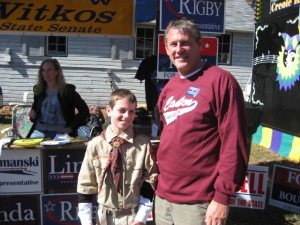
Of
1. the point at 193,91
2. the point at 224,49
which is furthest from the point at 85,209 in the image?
the point at 224,49

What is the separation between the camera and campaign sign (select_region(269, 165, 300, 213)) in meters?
3.49

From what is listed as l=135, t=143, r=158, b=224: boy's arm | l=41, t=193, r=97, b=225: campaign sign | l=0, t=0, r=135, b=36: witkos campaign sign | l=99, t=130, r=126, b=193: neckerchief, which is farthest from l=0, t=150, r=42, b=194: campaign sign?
l=0, t=0, r=135, b=36: witkos campaign sign

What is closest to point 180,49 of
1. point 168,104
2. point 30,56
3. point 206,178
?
point 168,104

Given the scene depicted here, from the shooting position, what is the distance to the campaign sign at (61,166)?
2.98m

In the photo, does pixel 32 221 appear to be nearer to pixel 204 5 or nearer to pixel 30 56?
pixel 204 5

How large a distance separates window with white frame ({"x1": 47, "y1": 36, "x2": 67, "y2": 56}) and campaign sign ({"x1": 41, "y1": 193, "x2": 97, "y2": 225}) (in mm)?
8884

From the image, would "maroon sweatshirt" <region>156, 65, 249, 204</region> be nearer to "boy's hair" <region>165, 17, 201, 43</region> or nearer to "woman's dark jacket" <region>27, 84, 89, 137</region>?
"boy's hair" <region>165, 17, 201, 43</region>

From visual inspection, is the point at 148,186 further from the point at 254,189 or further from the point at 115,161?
the point at 254,189

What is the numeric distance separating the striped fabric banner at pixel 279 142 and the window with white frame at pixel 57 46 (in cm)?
739

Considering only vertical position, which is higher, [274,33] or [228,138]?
[274,33]

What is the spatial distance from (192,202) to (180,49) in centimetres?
86

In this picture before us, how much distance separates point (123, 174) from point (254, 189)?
1983 mm

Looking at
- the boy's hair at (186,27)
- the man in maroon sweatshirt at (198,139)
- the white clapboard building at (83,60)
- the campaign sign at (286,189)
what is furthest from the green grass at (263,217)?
the white clapboard building at (83,60)

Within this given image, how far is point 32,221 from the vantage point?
10.1 feet
